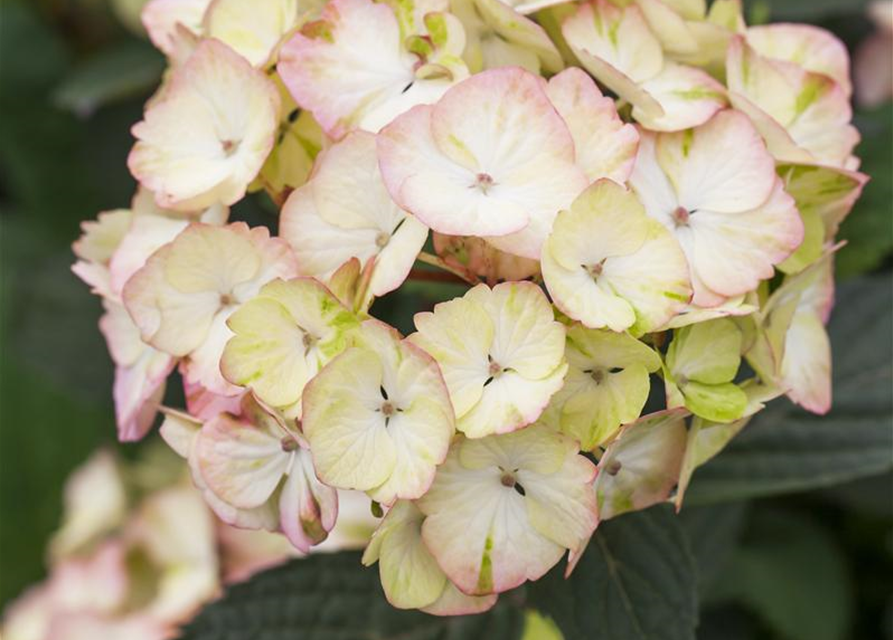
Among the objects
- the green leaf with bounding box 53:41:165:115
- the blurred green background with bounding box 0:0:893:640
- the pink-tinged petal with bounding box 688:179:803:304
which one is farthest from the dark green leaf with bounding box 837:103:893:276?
the green leaf with bounding box 53:41:165:115

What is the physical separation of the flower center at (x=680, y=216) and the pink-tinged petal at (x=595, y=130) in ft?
0.19

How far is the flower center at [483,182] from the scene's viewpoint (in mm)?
592

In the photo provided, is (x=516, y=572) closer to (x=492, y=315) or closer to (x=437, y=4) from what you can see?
(x=492, y=315)

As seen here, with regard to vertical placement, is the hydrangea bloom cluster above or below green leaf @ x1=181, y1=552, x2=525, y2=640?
above

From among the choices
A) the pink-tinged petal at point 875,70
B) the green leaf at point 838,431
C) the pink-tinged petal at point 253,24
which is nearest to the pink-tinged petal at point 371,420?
the pink-tinged petal at point 253,24

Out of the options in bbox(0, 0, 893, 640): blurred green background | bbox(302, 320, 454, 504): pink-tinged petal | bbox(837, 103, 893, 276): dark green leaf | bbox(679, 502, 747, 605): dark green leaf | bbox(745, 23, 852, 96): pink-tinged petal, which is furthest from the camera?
bbox(0, 0, 893, 640): blurred green background

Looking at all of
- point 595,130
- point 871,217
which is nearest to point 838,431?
point 871,217

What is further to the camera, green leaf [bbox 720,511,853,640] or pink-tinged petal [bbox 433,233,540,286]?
green leaf [bbox 720,511,853,640]

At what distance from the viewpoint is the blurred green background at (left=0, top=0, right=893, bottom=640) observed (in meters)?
1.13

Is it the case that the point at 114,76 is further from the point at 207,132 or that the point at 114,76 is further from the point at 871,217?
A: the point at 871,217

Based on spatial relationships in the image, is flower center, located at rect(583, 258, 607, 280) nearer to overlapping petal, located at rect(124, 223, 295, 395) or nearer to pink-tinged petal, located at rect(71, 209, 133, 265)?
overlapping petal, located at rect(124, 223, 295, 395)

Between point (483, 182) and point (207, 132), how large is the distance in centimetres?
19

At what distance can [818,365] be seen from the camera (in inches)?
27.9

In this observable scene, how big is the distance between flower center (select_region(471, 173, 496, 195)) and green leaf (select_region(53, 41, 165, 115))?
29.2 inches
